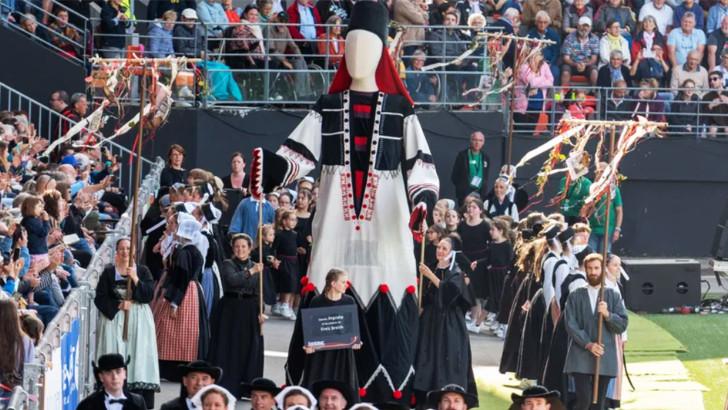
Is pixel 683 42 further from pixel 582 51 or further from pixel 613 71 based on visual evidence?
pixel 582 51

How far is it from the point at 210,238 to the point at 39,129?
523 centimetres

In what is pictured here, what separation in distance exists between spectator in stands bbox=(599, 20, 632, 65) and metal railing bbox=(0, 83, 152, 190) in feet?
21.4

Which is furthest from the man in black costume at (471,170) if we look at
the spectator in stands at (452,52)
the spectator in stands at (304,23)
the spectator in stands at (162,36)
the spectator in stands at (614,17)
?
the spectator in stands at (614,17)

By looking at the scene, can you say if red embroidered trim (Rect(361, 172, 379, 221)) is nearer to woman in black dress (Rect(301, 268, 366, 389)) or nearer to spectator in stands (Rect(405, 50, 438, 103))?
woman in black dress (Rect(301, 268, 366, 389))

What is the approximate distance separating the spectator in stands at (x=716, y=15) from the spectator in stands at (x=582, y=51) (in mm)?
1915

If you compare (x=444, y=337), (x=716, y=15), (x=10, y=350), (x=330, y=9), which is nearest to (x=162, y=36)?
(x=330, y=9)

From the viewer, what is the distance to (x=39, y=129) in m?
22.0

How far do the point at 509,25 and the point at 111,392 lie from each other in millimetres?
14780

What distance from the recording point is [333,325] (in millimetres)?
13938

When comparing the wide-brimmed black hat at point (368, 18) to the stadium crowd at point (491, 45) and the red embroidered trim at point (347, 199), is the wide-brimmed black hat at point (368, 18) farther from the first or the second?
the stadium crowd at point (491, 45)

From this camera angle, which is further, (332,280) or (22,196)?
(22,196)

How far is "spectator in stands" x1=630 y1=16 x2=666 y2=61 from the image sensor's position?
2752cm

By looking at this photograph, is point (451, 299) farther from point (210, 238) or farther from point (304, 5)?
point (304, 5)

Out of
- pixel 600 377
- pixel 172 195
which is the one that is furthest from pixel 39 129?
pixel 600 377
